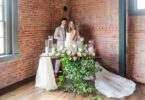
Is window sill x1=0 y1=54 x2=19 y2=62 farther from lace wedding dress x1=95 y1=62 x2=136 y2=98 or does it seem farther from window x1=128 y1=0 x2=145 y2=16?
window x1=128 y1=0 x2=145 y2=16

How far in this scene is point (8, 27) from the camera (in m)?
5.25

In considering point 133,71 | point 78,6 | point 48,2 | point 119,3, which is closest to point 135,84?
point 133,71

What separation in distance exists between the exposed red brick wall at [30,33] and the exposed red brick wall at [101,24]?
578 millimetres

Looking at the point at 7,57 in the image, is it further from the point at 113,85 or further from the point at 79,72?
the point at 113,85

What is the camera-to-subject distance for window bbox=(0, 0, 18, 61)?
5164mm

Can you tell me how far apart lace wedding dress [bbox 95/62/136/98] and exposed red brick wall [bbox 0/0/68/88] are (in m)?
1.80

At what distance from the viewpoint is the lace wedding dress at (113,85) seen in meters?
5.07

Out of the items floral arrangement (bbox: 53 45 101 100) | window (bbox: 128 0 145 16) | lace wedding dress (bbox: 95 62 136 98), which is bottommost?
lace wedding dress (bbox: 95 62 136 98)

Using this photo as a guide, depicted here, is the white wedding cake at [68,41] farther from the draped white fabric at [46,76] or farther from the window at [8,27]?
the window at [8,27]

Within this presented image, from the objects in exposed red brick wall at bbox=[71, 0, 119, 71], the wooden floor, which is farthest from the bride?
the wooden floor

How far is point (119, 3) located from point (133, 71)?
182 cm

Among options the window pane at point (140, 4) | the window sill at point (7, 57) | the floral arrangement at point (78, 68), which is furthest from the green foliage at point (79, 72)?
the window pane at point (140, 4)

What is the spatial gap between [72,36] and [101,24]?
3.08ft

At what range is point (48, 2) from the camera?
22.3ft
